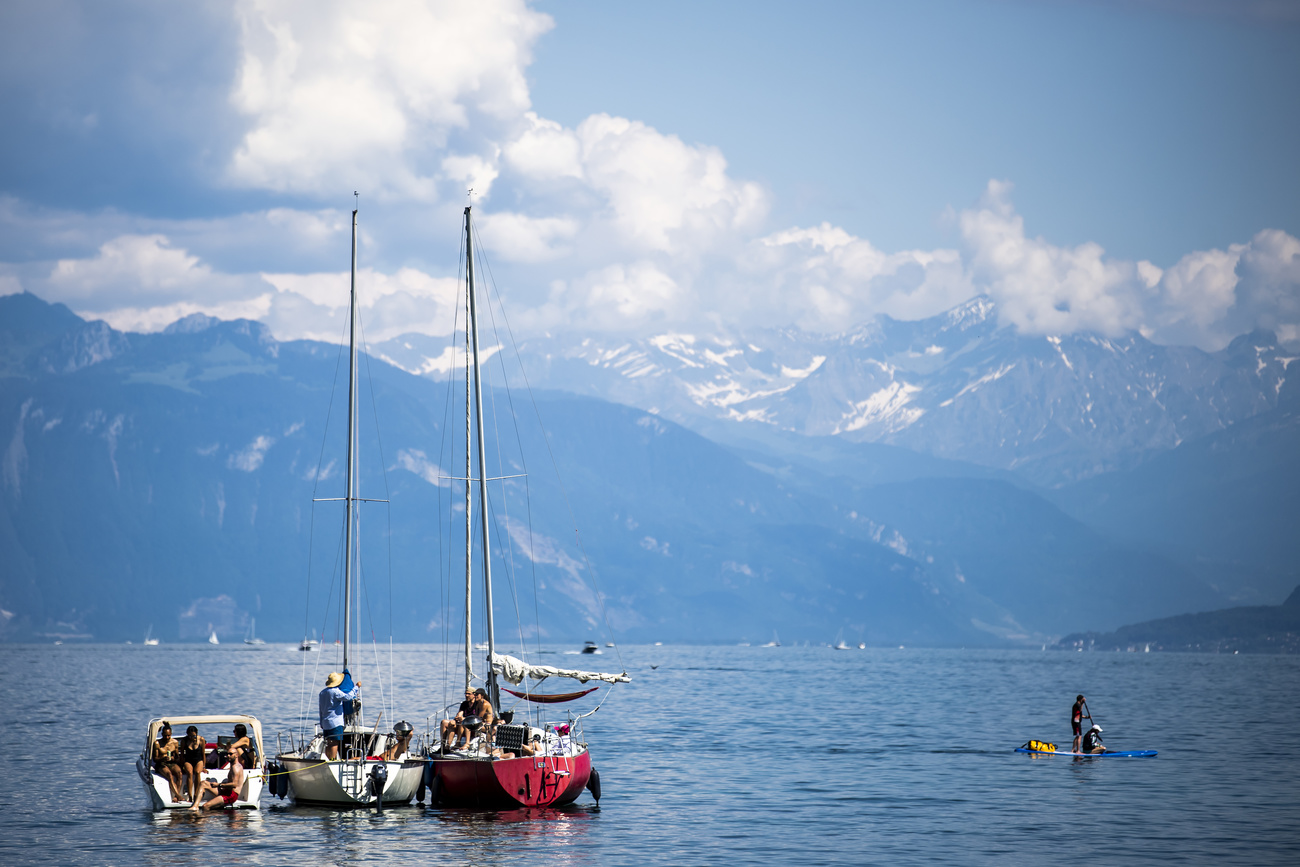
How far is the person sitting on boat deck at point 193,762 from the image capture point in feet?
179

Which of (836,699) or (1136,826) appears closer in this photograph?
(1136,826)

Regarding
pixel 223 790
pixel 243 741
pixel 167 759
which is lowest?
pixel 223 790

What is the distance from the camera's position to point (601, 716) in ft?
408

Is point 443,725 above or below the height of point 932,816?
above

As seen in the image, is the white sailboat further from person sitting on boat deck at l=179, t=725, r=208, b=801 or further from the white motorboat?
person sitting on boat deck at l=179, t=725, r=208, b=801

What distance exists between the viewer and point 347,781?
53.6 metres

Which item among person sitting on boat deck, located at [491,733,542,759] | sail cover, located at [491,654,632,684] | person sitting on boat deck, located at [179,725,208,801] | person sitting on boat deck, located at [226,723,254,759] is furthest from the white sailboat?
sail cover, located at [491,654,632,684]

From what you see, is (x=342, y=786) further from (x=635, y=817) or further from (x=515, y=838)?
(x=635, y=817)

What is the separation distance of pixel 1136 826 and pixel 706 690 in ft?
421

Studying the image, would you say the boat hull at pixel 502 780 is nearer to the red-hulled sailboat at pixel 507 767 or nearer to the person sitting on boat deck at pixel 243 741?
Answer: the red-hulled sailboat at pixel 507 767

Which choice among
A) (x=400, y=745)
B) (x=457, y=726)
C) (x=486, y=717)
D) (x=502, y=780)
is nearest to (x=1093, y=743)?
(x=502, y=780)

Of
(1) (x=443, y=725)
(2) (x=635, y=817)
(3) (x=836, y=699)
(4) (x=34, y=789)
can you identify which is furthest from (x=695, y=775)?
(3) (x=836, y=699)

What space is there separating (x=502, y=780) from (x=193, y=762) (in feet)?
41.9

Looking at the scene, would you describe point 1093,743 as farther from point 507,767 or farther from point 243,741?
point 243,741
